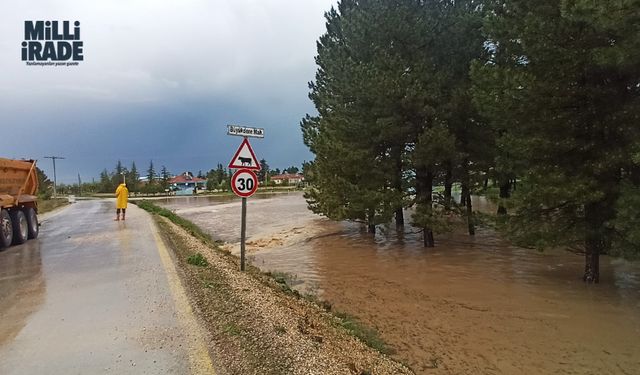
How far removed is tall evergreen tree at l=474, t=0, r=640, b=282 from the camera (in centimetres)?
821

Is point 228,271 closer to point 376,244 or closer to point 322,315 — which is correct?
point 322,315

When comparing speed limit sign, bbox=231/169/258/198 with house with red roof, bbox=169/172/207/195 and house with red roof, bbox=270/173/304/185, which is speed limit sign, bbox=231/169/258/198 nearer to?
house with red roof, bbox=270/173/304/185

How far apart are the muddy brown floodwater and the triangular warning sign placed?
301 cm

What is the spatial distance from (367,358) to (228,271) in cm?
466

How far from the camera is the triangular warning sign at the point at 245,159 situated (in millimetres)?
9039

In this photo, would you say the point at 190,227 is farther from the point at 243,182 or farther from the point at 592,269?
the point at 592,269

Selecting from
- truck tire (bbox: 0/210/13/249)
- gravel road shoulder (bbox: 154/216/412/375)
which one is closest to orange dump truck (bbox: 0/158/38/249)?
truck tire (bbox: 0/210/13/249)

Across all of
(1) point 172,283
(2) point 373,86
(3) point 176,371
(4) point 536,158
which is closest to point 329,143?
(2) point 373,86

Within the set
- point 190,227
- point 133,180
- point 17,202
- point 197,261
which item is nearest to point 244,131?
point 197,261

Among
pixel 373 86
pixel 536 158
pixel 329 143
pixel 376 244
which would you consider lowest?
pixel 376 244

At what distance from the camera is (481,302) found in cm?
847

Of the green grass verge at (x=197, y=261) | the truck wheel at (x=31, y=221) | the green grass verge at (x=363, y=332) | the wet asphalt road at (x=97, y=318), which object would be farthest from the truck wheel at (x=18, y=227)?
the green grass verge at (x=363, y=332)

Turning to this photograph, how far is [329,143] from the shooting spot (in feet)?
52.8

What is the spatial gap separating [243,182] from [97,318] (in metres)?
4.18
